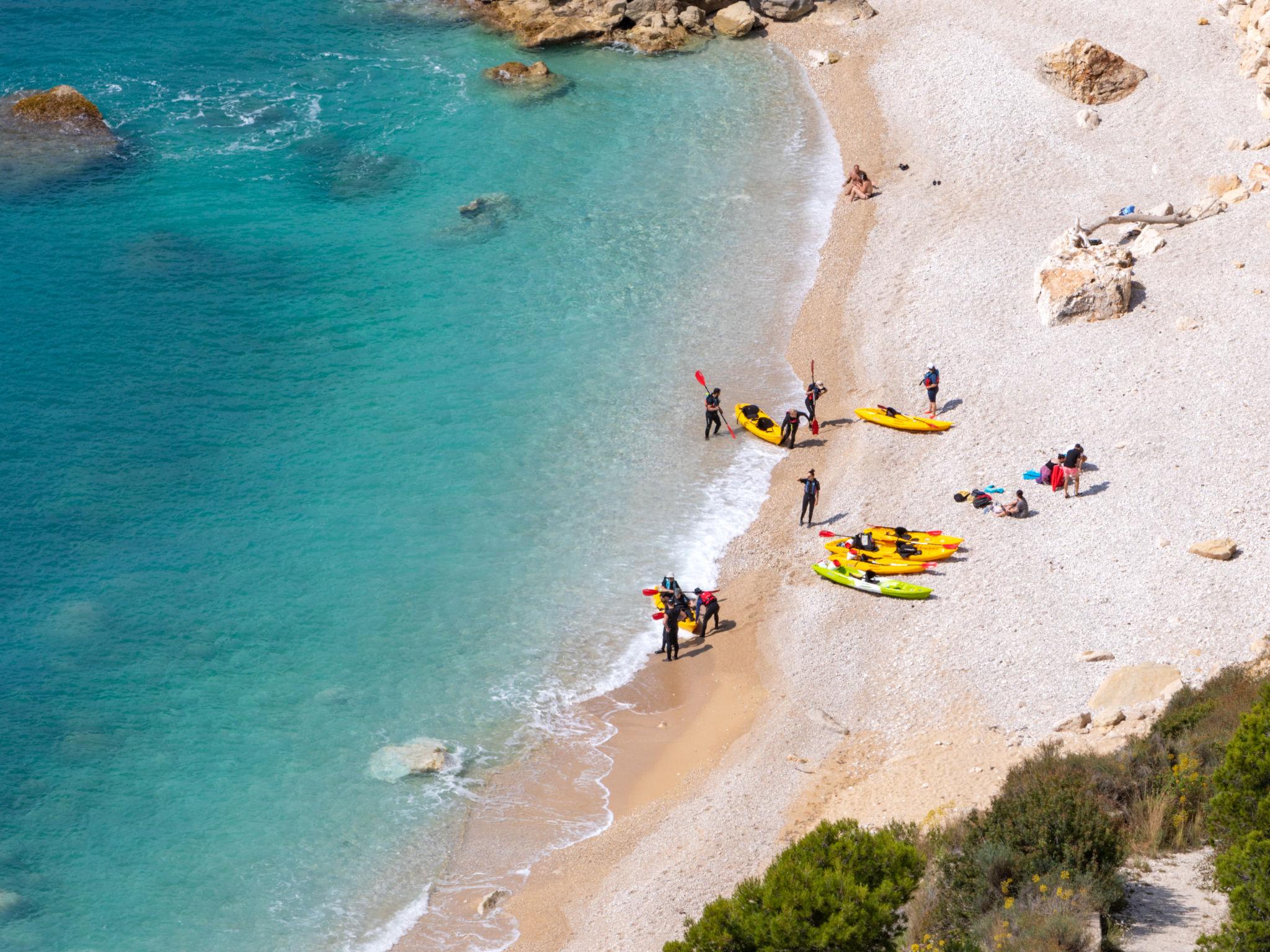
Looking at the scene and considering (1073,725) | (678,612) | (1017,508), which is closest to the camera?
(1073,725)

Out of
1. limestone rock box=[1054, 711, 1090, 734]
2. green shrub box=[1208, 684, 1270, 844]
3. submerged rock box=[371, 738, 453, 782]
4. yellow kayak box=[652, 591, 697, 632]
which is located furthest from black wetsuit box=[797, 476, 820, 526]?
green shrub box=[1208, 684, 1270, 844]

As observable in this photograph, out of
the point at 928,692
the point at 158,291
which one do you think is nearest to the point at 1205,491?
the point at 928,692

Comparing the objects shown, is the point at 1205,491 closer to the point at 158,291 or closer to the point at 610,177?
the point at 610,177

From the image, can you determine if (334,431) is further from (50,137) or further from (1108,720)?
(50,137)

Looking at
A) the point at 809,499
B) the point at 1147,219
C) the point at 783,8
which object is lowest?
the point at 809,499

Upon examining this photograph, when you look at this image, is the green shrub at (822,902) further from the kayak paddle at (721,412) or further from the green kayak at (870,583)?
the kayak paddle at (721,412)

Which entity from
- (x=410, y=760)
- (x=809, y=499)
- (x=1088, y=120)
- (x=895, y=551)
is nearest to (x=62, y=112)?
(x=410, y=760)
